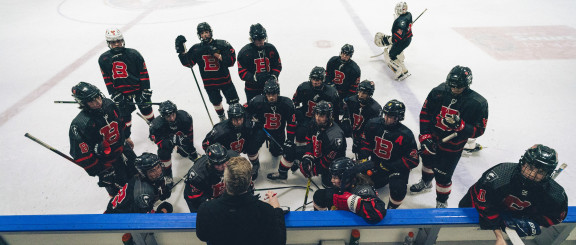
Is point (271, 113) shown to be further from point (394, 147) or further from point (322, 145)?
point (394, 147)

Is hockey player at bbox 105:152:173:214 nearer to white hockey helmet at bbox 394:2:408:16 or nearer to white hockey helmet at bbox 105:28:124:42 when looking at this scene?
white hockey helmet at bbox 105:28:124:42

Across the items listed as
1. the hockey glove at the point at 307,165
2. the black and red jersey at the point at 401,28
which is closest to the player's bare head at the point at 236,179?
the hockey glove at the point at 307,165

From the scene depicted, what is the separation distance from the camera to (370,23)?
8594mm

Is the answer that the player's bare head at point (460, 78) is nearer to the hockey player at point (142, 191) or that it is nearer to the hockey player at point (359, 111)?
the hockey player at point (359, 111)

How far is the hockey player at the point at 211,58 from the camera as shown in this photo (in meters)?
3.95

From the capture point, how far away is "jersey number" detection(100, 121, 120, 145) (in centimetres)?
285

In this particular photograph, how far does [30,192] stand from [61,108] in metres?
2.15

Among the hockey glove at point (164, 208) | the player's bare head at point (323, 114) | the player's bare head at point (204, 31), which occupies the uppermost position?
the player's bare head at point (204, 31)

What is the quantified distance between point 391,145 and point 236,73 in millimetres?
4233

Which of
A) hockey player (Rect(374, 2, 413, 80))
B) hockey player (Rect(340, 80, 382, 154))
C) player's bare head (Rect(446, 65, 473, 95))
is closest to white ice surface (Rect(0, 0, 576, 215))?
hockey player (Rect(374, 2, 413, 80))

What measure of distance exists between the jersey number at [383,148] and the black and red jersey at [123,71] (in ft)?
10.0

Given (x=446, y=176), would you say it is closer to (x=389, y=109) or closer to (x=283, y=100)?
(x=389, y=109)

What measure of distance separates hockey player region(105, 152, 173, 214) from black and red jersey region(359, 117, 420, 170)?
203cm

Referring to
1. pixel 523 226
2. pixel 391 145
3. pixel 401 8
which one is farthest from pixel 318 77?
pixel 401 8
